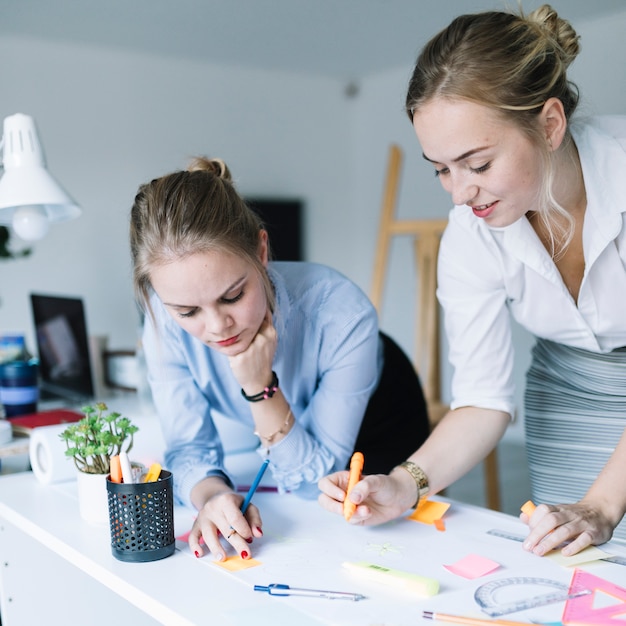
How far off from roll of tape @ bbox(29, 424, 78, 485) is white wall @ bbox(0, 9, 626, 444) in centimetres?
232

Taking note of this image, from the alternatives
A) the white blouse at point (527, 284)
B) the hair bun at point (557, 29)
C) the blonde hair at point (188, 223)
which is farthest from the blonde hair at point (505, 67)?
the blonde hair at point (188, 223)

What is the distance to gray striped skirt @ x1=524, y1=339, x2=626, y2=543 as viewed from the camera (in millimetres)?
1412

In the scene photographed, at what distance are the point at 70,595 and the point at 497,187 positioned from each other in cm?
93

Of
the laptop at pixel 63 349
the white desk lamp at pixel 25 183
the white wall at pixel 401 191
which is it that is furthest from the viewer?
the white wall at pixel 401 191

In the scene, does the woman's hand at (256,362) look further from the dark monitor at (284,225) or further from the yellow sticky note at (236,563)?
the dark monitor at (284,225)

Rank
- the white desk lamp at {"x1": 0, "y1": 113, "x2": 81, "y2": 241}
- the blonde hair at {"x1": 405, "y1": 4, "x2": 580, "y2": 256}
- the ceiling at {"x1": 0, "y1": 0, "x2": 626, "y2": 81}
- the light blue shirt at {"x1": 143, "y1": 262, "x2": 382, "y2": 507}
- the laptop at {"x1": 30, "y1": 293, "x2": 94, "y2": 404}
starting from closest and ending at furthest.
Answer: the blonde hair at {"x1": 405, "y1": 4, "x2": 580, "y2": 256} → the light blue shirt at {"x1": 143, "y1": 262, "x2": 382, "y2": 507} → the white desk lamp at {"x1": 0, "y1": 113, "x2": 81, "y2": 241} → the laptop at {"x1": 30, "y1": 293, "x2": 94, "y2": 404} → the ceiling at {"x1": 0, "y1": 0, "x2": 626, "y2": 81}

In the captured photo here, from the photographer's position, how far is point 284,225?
509cm

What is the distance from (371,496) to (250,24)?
3.35 meters

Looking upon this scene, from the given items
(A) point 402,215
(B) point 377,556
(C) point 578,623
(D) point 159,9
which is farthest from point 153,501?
(A) point 402,215

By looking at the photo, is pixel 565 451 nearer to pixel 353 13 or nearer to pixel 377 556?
pixel 377 556

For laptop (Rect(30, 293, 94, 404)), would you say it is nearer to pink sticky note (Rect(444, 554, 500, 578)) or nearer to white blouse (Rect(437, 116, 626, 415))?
white blouse (Rect(437, 116, 626, 415))

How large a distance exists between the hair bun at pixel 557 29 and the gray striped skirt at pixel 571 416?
1.71 ft

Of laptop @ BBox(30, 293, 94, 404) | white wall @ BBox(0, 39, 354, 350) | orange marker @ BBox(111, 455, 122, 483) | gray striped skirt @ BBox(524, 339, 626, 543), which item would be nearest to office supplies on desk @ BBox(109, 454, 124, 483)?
orange marker @ BBox(111, 455, 122, 483)

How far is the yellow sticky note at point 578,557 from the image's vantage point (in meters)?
1.01
